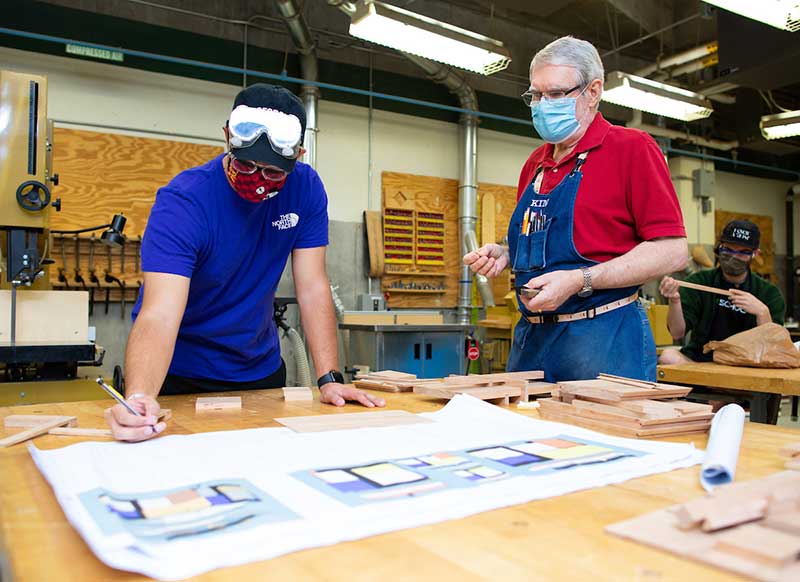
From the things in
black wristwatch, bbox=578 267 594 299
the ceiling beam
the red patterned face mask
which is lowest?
black wristwatch, bbox=578 267 594 299

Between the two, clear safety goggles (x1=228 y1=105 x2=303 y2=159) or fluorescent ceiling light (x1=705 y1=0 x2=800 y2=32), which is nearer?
clear safety goggles (x1=228 y1=105 x2=303 y2=159)

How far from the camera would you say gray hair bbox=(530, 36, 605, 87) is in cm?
179

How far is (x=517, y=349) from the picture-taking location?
1.89 metres

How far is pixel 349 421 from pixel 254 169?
71cm

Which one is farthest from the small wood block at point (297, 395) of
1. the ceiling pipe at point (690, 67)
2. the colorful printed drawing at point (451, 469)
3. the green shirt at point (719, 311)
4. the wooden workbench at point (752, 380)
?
the ceiling pipe at point (690, 67)

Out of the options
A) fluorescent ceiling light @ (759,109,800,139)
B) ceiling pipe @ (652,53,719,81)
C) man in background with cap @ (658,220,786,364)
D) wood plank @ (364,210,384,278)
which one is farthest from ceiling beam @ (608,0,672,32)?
man in background with cap @ (658,220,786,364)

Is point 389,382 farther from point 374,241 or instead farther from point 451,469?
point 374,241

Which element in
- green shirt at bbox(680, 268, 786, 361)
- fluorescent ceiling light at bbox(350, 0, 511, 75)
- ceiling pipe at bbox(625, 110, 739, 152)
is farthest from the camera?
ceiling pipe at bbox(625, 110, 739, 152)

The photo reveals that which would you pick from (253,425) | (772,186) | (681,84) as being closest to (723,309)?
(253,425)

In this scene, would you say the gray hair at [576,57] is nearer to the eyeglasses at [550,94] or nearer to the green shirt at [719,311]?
the eyeglasses at [550,94]

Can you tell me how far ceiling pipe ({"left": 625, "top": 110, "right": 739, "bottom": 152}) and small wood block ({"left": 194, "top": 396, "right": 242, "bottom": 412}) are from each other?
274 inches

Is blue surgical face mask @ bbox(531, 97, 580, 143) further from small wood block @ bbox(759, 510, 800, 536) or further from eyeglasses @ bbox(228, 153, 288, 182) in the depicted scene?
small wood block @ bbox(759, 510, 800, 536)

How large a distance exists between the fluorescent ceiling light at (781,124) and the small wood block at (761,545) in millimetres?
7057

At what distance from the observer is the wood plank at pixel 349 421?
115cm
